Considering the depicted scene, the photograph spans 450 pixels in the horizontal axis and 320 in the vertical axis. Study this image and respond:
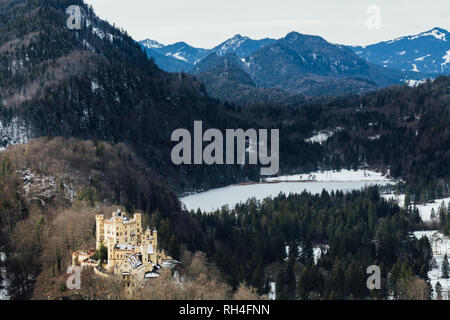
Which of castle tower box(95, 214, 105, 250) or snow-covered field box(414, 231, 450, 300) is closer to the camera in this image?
castle tower box(95, 214, 105, 250)

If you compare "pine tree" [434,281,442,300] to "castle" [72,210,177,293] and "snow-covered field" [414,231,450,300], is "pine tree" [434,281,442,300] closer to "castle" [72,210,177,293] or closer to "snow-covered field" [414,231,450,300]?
"snow-covered field" [414,231,450,300]

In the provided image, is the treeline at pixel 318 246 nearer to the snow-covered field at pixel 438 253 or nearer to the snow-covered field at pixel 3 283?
the snow-covered field at pixel 438 253

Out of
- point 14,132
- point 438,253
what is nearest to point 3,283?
Answer: point 438,253

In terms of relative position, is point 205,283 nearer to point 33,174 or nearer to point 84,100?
point 33,174

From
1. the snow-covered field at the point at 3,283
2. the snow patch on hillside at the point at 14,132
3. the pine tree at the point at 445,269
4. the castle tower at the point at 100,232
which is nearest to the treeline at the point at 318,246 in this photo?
the pine tree at the point at 445,269

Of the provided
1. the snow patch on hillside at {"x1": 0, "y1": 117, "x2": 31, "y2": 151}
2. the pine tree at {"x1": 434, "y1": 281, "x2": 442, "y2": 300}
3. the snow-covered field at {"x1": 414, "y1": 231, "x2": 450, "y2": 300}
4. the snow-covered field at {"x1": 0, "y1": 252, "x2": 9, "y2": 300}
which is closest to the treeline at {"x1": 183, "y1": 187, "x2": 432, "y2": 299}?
the pine tree at {"x1": 434, "y1": 281, "x2": 442, "y2": 300}
